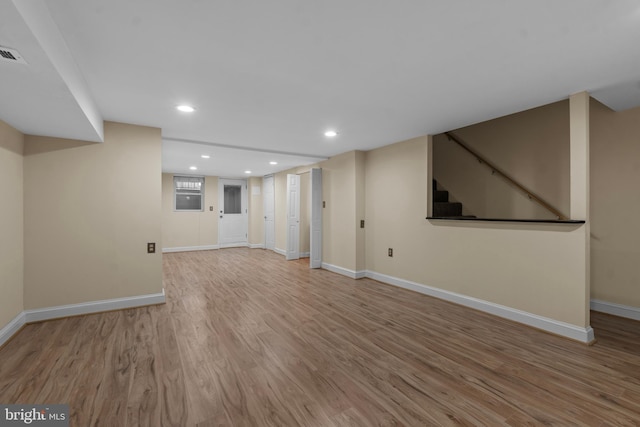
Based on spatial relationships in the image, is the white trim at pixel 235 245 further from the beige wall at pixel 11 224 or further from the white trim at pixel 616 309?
the white trim at pixel 616 309

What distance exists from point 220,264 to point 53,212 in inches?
136

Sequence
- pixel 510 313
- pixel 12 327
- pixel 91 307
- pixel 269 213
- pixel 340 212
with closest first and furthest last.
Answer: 1. pixel 12 327
2. pixel 510 313
3. pixel 91 307
4. pixel 340 212
5. pixel 269 213

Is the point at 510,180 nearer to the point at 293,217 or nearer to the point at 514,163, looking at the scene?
the point at 514,163

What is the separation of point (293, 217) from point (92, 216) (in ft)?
14.0

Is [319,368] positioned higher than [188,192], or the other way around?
[188,192]

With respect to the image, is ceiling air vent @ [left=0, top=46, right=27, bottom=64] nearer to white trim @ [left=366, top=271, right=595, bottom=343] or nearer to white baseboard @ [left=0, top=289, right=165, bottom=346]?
white baseboard @ [left=0, top=289, right=165, bottom=346]

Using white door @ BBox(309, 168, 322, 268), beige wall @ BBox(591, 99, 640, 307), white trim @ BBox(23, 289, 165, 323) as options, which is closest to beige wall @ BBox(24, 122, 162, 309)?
white trim @ BBox(23, 289, 165, 323)

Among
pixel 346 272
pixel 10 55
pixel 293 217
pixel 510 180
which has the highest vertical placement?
pixel 10 55

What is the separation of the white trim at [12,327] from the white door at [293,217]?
15.1ft

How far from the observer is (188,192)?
26.8ft

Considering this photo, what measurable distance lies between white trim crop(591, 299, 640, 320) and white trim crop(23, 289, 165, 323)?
5.56 m

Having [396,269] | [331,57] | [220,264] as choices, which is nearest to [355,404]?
[331,57]

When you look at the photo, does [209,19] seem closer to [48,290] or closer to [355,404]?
[355,404]

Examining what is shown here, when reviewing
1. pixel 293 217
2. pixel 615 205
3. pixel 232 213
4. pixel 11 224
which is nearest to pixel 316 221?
pixel 293 217
